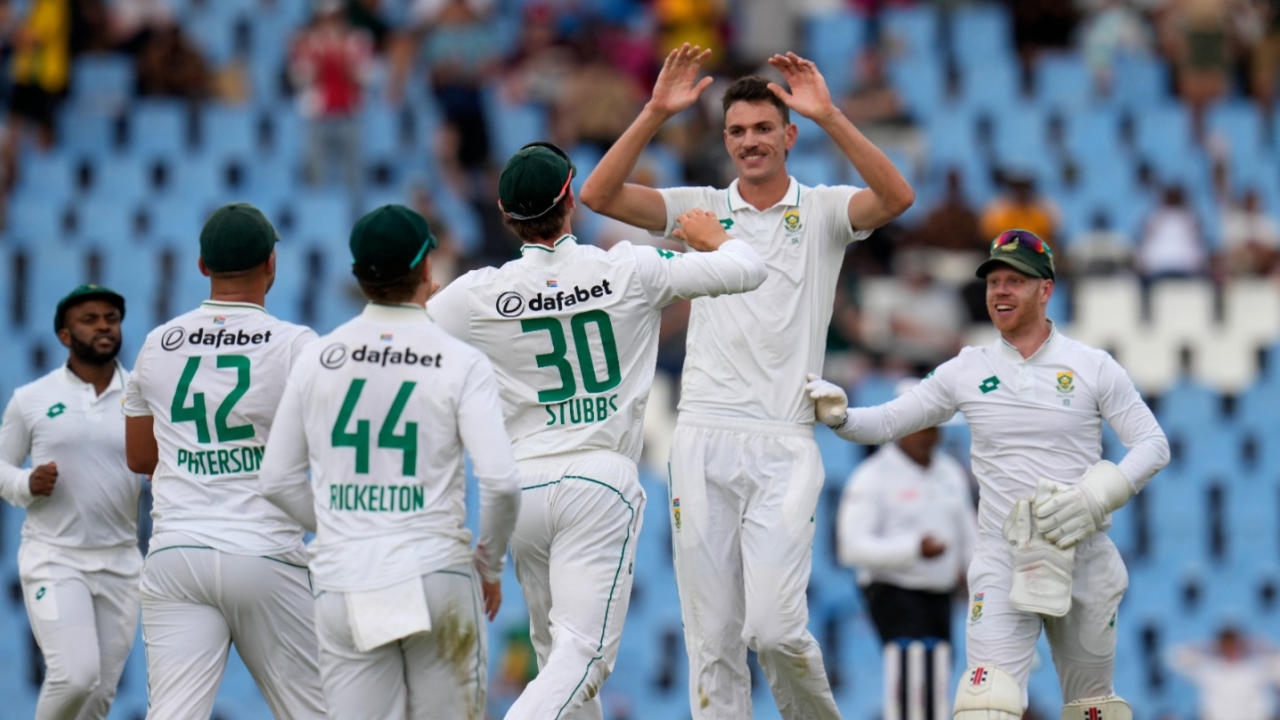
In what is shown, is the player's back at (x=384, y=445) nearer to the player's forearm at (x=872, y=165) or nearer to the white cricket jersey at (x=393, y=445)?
the white cricket jersey at (x=393, y=445)

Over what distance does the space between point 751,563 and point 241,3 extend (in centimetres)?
1555

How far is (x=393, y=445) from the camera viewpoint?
6.92 meters

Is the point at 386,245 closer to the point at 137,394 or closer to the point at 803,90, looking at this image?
the point at 137,394

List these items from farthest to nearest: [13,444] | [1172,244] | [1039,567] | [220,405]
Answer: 1. [1172,244]
2. [13,444]
3. [1039,567]
4. [220,405]

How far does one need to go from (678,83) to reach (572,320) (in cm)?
166

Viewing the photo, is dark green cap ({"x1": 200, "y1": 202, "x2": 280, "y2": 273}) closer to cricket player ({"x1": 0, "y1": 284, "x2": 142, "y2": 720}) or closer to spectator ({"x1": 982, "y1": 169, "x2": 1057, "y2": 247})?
cricket player ({"x1": 0, "y1": 284, "x2": 142, "y2": 720})

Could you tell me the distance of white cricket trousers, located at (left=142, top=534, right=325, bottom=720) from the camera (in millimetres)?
7867

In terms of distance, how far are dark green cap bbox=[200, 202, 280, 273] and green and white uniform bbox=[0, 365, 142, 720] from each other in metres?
2.19

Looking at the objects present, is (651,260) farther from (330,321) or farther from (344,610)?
(330,321)

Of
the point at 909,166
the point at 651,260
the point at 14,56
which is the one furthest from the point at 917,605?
the point at 14,56

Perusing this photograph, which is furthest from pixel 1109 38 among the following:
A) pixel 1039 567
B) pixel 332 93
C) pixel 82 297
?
pixel 82 297

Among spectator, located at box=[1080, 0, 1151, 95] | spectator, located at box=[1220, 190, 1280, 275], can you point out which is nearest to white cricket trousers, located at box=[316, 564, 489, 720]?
spectator, located at box=[1220, 190, 1280, 275]

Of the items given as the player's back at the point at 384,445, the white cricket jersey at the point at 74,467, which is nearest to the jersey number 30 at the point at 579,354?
the player's back at the point at 384,445

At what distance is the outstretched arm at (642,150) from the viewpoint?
8.73 m
